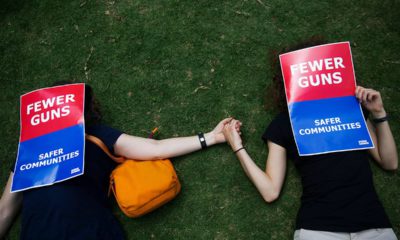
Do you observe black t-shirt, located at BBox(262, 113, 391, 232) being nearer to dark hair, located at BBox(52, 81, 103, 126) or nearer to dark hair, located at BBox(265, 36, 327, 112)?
dark hair, located at BBox(265, 36, 327, 112)

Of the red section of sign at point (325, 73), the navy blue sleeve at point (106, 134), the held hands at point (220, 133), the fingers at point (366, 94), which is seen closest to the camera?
the fingers at point (366, 94)

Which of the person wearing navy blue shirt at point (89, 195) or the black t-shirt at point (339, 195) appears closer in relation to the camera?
the black t-shirt at point (339, 195)

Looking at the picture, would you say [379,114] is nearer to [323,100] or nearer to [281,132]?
[323,100]

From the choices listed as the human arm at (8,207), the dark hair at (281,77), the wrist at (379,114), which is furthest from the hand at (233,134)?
the human arm at (8,207)

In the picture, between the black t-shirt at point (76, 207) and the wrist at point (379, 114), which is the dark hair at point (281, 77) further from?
the black t-shirt at point (76, 207)

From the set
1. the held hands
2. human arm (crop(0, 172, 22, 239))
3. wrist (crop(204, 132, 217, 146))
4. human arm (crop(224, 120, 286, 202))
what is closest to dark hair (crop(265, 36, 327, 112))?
human arm (crop(224, 120, 286, 202))

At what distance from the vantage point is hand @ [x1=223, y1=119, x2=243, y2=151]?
369 centimetres

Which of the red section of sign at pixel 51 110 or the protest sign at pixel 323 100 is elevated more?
the protest sign at pixel 323 100

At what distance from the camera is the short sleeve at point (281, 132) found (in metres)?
3.40

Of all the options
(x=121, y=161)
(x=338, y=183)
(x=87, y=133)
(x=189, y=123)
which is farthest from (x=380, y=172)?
(x=87, y=133)

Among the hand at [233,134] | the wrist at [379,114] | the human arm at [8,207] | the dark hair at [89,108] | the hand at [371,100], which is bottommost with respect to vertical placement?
the human arm at [8,207]

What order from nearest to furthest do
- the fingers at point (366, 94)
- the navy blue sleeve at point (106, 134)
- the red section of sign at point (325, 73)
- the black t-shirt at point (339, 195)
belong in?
the black t-shirt at point (339, 195) → the fingers at point (366, 94) → the red section of sign at point (325, 73) → the navy blue sleeve at point (106, 134)

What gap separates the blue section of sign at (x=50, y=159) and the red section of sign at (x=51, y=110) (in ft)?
0.24

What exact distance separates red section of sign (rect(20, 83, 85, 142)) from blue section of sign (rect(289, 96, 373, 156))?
218cm
